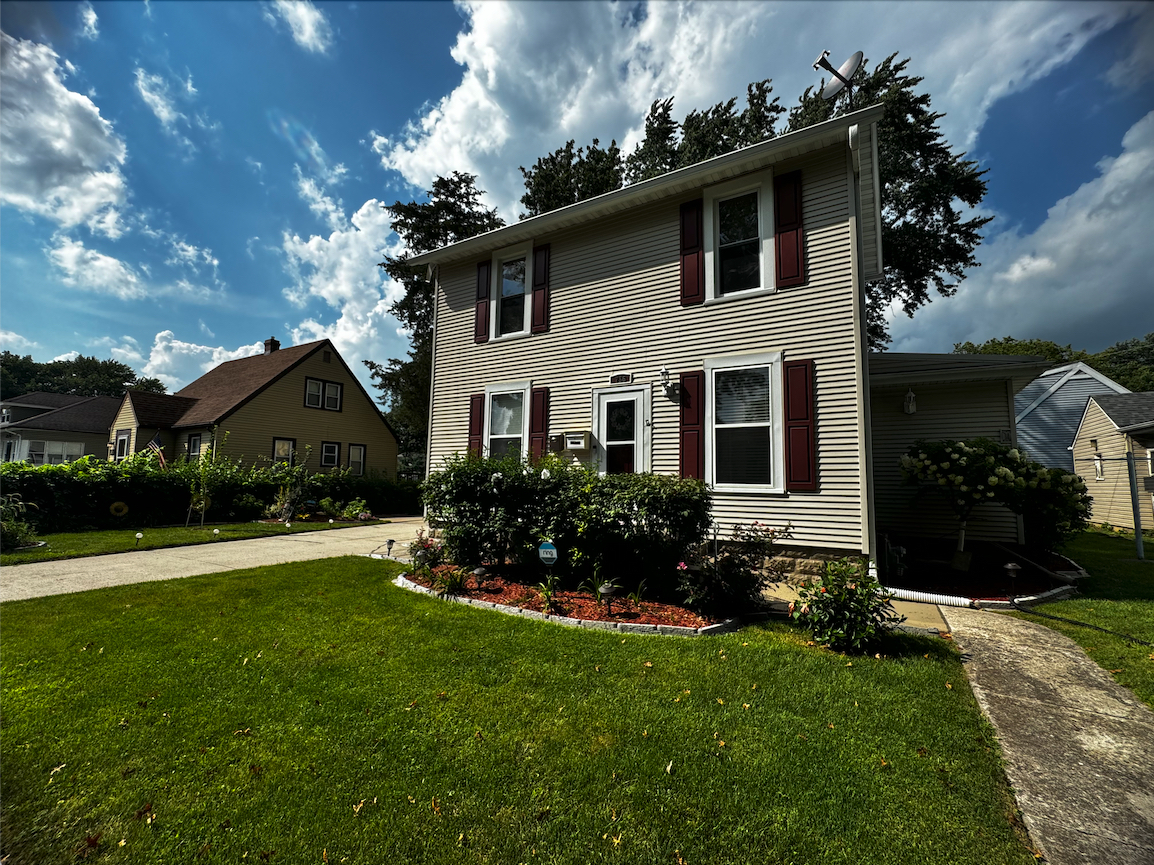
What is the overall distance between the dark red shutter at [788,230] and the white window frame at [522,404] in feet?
15.4

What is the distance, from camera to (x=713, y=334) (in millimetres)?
7441

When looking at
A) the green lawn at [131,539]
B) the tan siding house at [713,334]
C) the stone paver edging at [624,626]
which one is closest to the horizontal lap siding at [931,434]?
the tan siding house at [713,334]

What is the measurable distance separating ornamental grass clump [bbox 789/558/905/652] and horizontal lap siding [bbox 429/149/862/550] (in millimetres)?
2253

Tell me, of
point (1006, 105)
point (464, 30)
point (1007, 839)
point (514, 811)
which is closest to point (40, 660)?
point (514, 811)

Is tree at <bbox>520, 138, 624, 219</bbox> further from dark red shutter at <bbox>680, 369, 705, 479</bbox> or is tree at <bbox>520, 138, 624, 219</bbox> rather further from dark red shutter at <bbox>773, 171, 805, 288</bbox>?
dark red shutter at <bbox>680, 369, 705, 479</bbox>

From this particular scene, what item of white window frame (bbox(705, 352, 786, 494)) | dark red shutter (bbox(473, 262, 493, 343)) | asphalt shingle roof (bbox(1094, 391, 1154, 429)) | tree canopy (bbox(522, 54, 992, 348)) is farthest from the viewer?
tree canopy (bbox(522, 54, 992, 348))

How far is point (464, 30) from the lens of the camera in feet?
18.9

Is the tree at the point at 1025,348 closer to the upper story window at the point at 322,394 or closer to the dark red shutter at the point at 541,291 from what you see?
the dark red shutter at the point at 541,291

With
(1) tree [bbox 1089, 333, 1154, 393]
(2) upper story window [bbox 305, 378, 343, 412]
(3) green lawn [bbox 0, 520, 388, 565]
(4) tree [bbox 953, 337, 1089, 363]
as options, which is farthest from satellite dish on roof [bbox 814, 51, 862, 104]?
(1) tree [bbox 1089, 333, 1154, 393]

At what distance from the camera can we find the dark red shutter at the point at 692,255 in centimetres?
764

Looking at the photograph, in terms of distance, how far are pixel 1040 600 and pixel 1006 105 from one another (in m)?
5.99

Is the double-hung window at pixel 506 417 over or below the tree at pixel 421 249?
below

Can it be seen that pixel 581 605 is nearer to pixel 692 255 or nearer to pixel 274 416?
pixel 692 255

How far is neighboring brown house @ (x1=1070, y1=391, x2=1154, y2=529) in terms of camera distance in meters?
13.6
